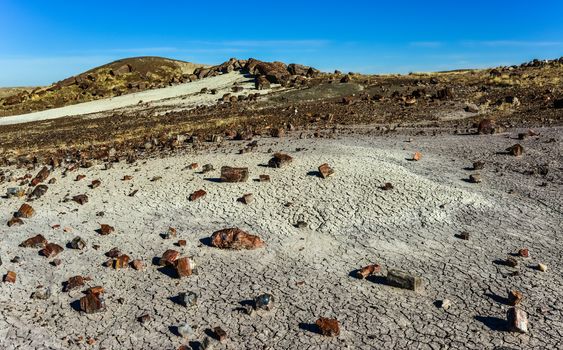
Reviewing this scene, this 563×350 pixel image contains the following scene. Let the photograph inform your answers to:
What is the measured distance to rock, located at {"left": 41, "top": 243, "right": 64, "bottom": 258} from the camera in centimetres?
708

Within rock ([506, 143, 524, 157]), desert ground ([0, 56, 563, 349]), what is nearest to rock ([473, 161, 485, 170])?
desert ground ([0, 56, 563, 349])

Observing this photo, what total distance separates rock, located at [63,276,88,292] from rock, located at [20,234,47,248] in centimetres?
154

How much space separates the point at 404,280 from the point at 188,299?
9.91 feet

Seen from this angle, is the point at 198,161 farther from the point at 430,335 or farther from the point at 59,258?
the point at 430,335

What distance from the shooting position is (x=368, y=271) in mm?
6367

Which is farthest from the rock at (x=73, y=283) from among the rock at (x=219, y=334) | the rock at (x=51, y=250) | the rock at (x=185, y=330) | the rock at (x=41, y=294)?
the rock at (x=219, y=334)

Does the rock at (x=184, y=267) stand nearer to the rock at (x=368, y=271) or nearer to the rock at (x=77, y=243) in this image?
the rock at (x=77, y=243)

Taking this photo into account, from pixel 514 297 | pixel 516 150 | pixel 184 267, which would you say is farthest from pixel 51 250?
pixel 516 150

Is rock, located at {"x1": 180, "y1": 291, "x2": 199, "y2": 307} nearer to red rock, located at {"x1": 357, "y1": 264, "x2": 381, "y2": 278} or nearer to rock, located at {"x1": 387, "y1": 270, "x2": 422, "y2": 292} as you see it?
red rock, located at {"x1": 357, "y1": 264, "x2": 381, "y2": 278}

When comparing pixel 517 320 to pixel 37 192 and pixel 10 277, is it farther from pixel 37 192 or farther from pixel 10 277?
pixel 37 192

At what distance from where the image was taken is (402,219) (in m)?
8.12

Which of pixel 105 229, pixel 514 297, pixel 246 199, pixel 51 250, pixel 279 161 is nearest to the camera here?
pixel 514 297

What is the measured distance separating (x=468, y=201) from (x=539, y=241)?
1.70m

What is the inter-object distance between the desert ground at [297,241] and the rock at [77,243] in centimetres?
4
